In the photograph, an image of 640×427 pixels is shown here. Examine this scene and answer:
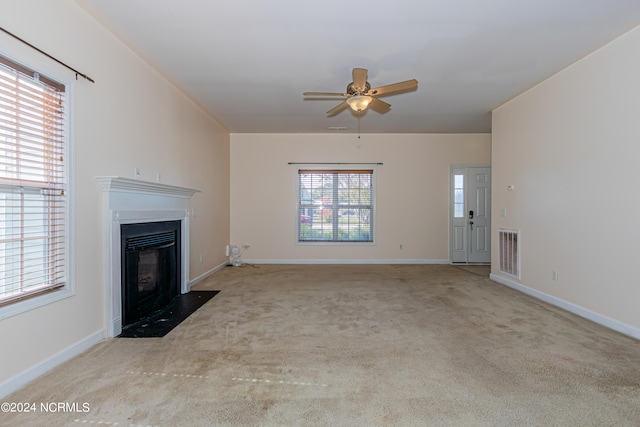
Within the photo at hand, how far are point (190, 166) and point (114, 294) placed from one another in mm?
2314

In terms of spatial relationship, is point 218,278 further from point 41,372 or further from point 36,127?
point 36,127

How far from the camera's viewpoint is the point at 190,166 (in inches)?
181

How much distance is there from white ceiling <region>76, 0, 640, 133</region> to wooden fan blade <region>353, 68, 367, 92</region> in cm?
24

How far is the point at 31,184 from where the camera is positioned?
2.05 meters

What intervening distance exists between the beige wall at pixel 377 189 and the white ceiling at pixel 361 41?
2.08m

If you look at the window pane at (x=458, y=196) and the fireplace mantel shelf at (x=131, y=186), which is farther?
the window pane at (x=458, y=196)

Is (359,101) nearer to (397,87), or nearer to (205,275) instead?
(397,87)

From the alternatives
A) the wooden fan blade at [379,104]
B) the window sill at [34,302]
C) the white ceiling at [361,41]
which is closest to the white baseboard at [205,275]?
the window sill at [34,302]

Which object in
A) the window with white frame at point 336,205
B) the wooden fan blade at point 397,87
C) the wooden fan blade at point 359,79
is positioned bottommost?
the window with white frame at point 336,205

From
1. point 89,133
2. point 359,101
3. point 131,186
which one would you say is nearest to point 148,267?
point 131,186

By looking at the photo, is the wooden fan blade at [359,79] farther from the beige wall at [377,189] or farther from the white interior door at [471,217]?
the white interior door at [471,217]

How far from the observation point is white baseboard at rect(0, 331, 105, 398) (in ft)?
6.18

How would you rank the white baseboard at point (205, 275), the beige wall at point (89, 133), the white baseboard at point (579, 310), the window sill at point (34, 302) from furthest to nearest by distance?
the white baseboard at point (205, 275), the white baseboard at point (579, 310), the beige wall at point (89, 133), the window sill at point (34, 302)

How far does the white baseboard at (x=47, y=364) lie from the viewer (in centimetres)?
188
